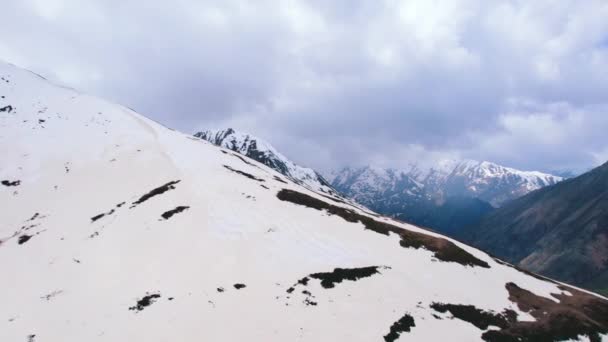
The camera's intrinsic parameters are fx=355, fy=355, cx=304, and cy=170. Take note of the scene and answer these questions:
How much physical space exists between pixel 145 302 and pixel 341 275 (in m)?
15.2

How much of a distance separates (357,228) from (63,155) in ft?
171

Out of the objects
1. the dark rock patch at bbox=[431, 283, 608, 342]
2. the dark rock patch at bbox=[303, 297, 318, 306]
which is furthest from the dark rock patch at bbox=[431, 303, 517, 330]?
the dark rock patch at bbox=[303, 297, 318, 306]

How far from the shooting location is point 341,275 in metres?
30.1

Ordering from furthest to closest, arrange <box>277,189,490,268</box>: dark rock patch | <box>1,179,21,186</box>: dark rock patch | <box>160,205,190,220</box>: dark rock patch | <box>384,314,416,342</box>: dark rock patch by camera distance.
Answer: <box>1,179,21,186</box>: dark rock patch < <box>277,189,490,268</box>: dark rock patch < <box>160,205,190,220</box>: dark rock patch < <box>384,314,416,342</box>: dark rock patch

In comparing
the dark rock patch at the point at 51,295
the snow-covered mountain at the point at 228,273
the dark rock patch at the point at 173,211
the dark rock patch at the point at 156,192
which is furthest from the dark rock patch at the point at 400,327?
the dark rock patch at the point at 156,192

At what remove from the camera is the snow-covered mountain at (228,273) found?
23.5 metres

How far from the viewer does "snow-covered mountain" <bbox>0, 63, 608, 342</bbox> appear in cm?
2355

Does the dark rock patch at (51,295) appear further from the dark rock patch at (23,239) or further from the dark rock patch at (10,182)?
the dark rock patch at (10,182)

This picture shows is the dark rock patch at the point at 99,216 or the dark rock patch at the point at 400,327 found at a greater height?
the dark rock patch at the point at 400,327

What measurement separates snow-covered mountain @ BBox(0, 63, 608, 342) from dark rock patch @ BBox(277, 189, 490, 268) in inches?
10.4

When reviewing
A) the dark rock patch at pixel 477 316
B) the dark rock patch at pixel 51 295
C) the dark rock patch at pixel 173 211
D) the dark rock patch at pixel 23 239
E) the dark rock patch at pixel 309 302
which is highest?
the dark rock patch at pixel 477 316

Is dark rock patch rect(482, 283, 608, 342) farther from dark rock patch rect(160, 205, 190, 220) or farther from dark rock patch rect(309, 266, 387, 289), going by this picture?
dark rock patch rect(160, 205, 190, 220)

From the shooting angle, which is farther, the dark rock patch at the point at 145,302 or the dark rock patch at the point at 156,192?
the dark rock patch at the point at 156,192

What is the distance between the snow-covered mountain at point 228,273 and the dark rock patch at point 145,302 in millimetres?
72
